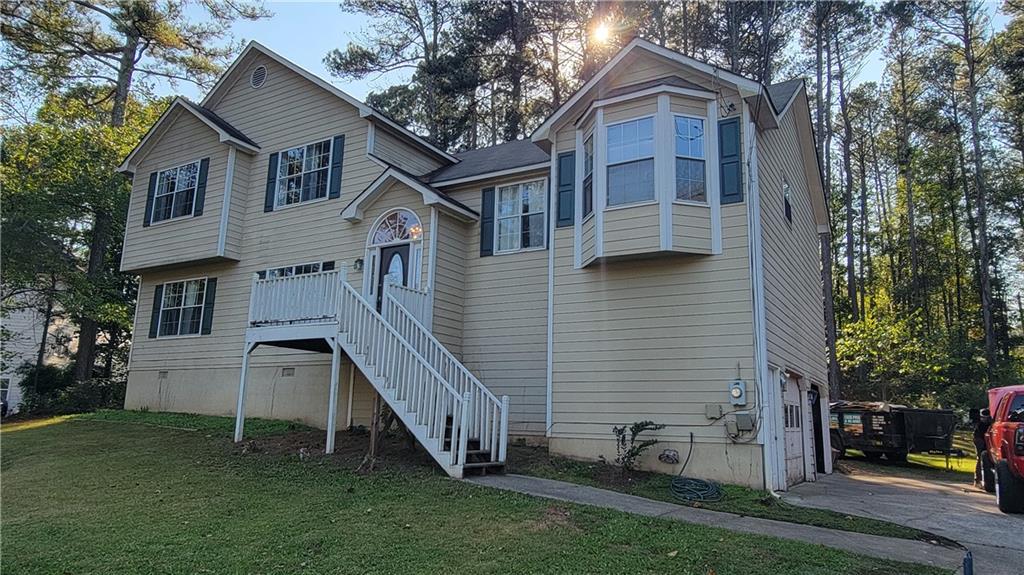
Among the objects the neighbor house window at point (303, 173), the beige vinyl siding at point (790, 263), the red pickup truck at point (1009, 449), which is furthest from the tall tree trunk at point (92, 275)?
the red pickup truck at point (1009, 449)

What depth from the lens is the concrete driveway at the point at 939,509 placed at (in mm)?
5996

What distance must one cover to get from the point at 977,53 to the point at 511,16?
19489 millimetres

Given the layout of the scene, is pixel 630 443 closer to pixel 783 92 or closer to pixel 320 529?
pixel 320 529

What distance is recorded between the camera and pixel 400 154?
14.6 m

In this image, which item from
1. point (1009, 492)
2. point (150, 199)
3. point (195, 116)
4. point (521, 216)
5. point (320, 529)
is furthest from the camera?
point (150, 199)

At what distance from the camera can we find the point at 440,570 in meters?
4.89

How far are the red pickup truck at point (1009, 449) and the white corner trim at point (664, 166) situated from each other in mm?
5069

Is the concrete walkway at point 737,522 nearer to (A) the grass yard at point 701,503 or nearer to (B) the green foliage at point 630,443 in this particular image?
(A) the grass yard at point 701,503

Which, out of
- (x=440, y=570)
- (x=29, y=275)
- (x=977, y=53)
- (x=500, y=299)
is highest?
(x=977, y=53)

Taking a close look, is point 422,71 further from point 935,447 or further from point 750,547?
point 750,547

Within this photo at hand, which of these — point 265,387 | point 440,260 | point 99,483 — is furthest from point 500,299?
point 99,483

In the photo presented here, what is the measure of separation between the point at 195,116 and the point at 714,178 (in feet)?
43.0

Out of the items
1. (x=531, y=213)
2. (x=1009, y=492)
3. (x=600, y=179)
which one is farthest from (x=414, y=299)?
(x=1009, y=492)

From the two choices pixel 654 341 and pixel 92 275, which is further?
pixel 92 275
